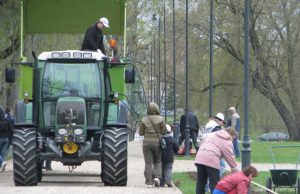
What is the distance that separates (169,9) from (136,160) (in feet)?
91.6

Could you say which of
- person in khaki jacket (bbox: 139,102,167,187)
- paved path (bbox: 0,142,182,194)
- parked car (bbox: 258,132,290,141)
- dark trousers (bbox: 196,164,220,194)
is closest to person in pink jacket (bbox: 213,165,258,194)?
dark trousers (bbox: 196,164,220,194)

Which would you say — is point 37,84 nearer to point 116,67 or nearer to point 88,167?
point 116,67

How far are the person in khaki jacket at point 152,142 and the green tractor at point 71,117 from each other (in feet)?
1.71

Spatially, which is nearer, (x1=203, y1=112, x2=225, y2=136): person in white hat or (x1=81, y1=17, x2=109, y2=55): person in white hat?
(x1=203, y1=112, x2=225, y2=136): person in white hat

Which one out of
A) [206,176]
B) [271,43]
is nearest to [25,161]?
[206,176]

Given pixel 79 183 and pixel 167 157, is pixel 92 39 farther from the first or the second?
pixel 167 157

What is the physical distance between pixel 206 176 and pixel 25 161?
14.7ft

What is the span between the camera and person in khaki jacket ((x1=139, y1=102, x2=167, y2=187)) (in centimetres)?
1983

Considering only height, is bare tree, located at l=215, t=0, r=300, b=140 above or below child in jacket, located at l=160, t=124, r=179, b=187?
above

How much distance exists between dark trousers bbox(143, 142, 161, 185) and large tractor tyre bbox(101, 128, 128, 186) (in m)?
0.74

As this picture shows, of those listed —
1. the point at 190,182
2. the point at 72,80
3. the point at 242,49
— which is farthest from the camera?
the point at 242,49

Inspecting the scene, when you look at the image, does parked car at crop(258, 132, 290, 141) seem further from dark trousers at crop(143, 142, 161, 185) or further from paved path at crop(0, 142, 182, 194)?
dark trousers at crop(143, 142, 161, 185)

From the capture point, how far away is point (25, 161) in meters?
19.0

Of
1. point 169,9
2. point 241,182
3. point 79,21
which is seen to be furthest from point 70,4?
point 169,9
